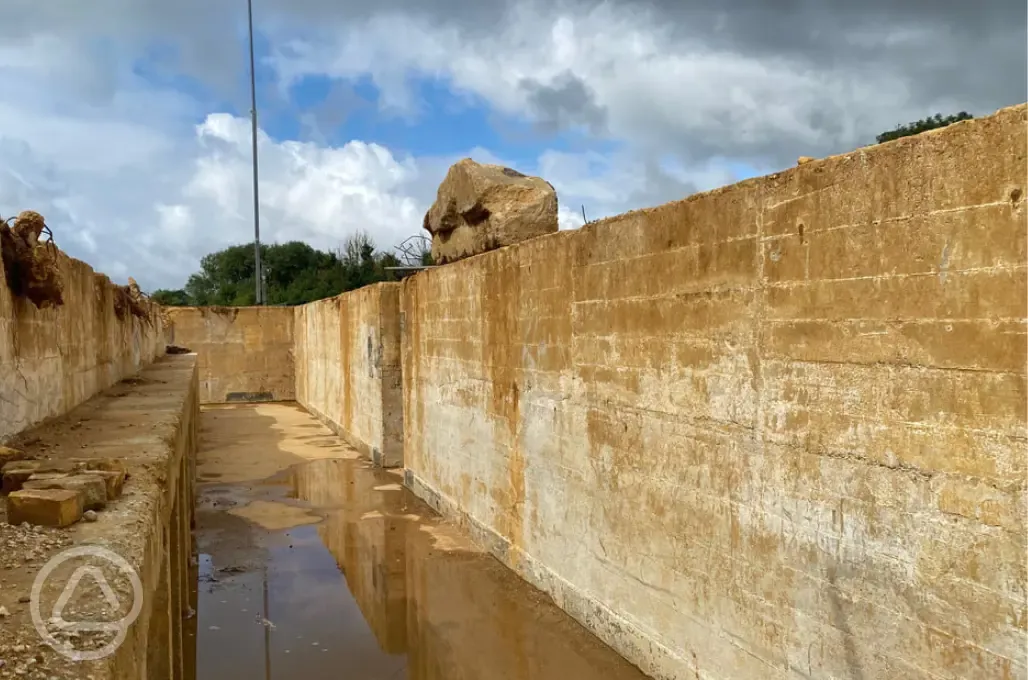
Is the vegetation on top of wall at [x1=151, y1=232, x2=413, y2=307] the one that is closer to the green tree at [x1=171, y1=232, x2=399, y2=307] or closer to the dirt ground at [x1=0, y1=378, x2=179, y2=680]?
the green tree at [x1=171, y1=232, x2=399, y2=307]

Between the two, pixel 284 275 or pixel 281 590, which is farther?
pixel 284 275

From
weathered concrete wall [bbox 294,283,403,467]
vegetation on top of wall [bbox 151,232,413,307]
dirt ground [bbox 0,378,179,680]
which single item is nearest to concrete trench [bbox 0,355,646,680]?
dirt ground [bbox 0,378,179,680]

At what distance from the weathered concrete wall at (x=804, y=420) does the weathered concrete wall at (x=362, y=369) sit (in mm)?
5616

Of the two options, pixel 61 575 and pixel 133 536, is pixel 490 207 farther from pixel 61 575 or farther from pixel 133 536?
pixel 61 575

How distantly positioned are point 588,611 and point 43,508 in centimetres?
368

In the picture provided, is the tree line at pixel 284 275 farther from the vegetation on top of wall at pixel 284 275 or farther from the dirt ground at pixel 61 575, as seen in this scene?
the dirt ground at pixel 61 575

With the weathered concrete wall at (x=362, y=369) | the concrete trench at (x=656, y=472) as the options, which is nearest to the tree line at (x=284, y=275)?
the weathered concrete wall at (x=362, y=369)

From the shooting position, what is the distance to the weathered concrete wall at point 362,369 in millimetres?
11406

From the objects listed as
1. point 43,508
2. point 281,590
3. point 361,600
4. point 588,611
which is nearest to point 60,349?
point 281,590

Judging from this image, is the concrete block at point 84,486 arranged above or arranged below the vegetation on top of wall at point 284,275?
below

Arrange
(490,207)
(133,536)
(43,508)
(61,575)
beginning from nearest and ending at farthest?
(61,575)
(133,536)
(43,508)
(490,207)

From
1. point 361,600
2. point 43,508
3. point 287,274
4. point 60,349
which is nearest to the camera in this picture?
point 43,508

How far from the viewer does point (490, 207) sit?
7.83 metres

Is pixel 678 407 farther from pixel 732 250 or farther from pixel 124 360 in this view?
pixel 124 360
